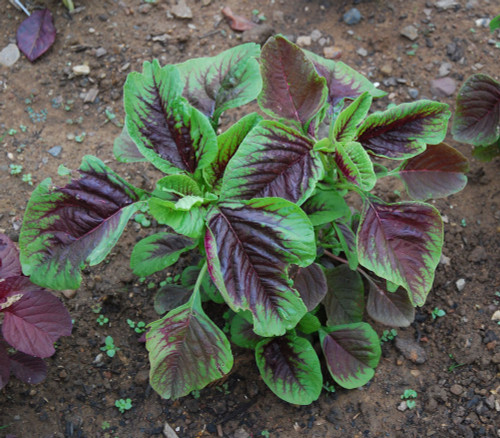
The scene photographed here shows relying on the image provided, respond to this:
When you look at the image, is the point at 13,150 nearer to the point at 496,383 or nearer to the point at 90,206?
the point at 90,206

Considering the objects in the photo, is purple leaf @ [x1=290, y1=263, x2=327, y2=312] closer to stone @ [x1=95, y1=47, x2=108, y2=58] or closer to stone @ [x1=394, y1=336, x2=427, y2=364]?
stone @ [x1=394, y1=336, x2=427, y2=364]

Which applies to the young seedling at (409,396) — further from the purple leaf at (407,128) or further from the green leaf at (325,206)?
the purple leaf at (407,128)

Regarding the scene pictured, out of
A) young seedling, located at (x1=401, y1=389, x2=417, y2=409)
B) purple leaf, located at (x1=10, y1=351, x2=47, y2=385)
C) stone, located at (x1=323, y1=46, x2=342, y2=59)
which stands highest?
purple leaf, located at (x1=10, y1=351, x2=47, y2=385)

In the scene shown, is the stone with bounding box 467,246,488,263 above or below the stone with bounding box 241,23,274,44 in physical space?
below

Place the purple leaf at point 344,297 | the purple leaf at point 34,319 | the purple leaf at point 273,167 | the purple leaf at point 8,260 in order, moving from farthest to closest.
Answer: the purple leaf at point 344,297, the purple leaf at point 8,260, the purple leaf at point 34,319, the purple leaf at point 273,167

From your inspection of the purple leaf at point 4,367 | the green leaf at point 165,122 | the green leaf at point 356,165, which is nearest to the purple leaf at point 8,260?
the purple leaf at point 4,367

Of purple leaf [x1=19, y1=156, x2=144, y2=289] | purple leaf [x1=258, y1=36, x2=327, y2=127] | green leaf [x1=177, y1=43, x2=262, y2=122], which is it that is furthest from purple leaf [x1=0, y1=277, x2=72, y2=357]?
purple leaf [x1=258, y1=36, x2=327, y2=127]

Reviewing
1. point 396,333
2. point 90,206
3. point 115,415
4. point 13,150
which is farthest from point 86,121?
point 396,333
